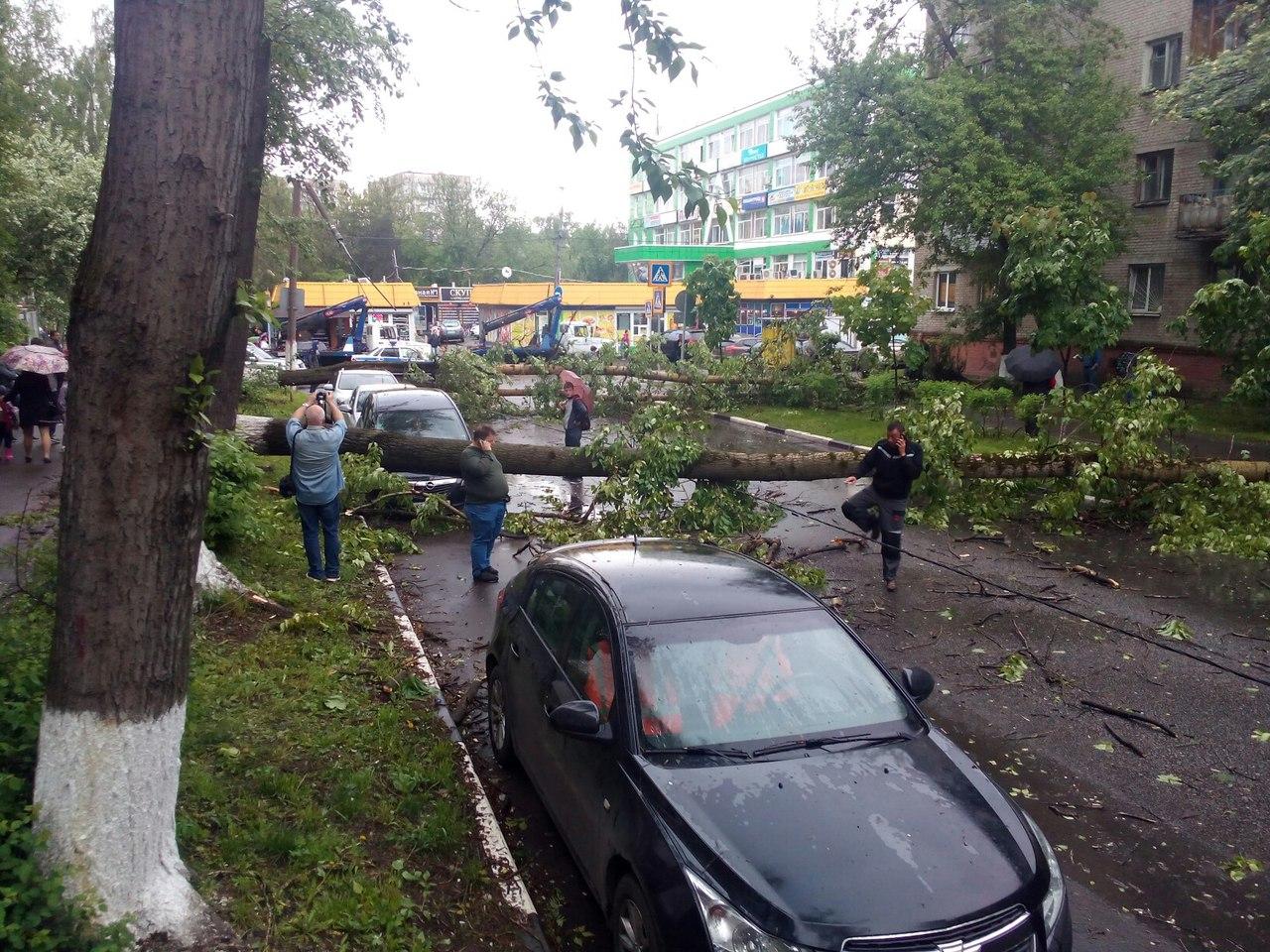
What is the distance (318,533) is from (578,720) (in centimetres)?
546

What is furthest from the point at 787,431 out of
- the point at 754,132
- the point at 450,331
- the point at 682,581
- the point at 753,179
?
the point at 754,132

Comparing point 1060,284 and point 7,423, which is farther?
point 1060,284

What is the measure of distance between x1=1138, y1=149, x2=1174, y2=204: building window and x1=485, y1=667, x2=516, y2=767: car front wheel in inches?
1067

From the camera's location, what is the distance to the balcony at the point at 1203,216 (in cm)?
2472

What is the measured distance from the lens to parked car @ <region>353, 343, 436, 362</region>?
34028 mm

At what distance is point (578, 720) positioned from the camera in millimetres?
4188

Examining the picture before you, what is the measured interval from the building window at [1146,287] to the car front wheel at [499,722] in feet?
89.4

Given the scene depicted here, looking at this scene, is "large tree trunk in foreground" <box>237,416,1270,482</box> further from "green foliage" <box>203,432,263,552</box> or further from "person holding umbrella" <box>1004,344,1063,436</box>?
"person holding umbrella" <box>1004,344,1063,436</box>

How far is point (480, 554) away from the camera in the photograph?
9.80 meters

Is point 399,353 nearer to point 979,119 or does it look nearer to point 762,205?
point 979,119

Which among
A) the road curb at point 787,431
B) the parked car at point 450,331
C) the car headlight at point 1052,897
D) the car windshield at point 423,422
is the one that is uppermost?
the parked car at point 450,331

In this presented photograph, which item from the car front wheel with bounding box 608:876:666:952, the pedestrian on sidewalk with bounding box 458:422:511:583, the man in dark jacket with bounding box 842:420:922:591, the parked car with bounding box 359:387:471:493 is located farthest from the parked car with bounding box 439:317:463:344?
the car front wheel with bounding box 608:876:666:952

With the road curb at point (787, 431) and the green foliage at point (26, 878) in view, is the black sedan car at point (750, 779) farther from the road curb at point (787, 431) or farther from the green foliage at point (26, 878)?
the road curb at point (787, 431)

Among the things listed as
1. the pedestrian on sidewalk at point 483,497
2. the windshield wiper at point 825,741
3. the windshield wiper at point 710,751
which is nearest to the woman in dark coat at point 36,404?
the pedestrian on sidewalk at point 483,497
